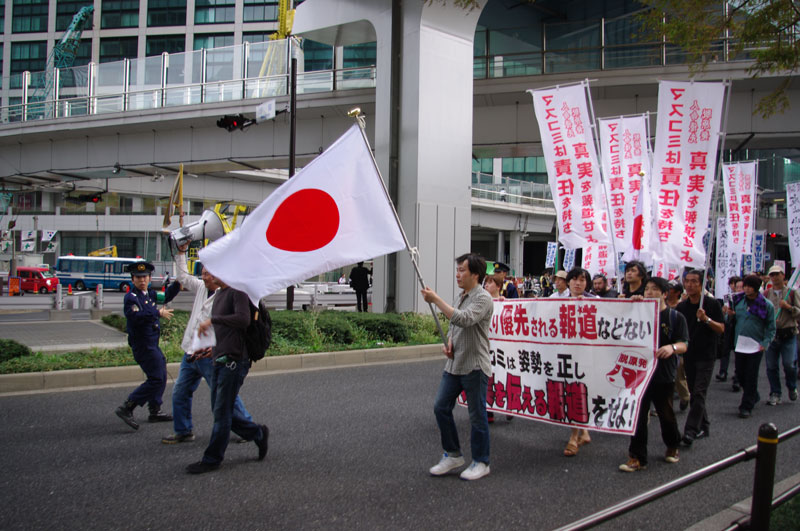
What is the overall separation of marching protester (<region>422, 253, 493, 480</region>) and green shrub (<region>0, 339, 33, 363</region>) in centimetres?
750

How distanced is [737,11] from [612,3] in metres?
14.8

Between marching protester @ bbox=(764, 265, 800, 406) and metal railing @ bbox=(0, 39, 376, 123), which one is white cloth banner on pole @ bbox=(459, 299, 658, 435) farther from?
metal railing @ bbox=(0, 39, 376, 123)

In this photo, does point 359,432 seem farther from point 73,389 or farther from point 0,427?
point 73,389

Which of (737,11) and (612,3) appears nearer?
(737,11)

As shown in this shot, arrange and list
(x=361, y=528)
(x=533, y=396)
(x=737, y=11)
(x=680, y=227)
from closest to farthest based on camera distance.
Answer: (x=361, y=528) → (x=533, y=396) → (x=737, y=11) → (x=680, y=227)

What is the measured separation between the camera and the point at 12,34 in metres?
70.2

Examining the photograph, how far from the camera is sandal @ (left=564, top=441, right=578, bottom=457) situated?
575 centimetres

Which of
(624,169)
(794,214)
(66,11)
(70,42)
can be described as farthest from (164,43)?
(624,169)

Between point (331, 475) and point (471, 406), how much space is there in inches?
52.4

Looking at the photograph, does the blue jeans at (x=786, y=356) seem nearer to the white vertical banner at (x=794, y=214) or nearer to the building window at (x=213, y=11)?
the white vertical banner at (x=794, y=214)

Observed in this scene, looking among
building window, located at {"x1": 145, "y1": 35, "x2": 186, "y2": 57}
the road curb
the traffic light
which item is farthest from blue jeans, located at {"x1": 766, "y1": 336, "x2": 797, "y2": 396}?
building window, located at {"x1": 145, "y1": 35, "x2": 186, "y2": 57}

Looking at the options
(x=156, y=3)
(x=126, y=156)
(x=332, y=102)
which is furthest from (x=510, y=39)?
(x=156, y=3)

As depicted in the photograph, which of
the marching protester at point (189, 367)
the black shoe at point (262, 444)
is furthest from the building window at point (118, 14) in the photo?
the black shoe at point (262, 444)

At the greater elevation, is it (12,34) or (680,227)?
(12,34)
